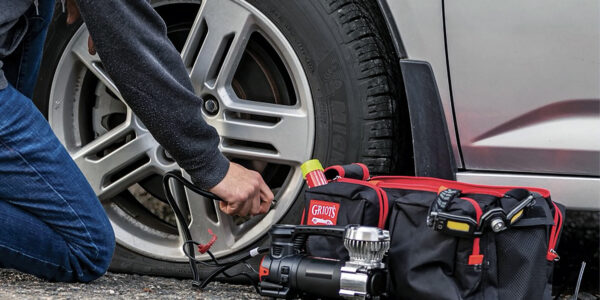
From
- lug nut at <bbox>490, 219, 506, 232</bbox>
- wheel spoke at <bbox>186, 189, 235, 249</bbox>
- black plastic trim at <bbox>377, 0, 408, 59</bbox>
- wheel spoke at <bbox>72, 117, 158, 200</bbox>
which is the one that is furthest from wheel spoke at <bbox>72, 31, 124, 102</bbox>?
lug nut at <bbox>490, 219, 506, 232</bbox>

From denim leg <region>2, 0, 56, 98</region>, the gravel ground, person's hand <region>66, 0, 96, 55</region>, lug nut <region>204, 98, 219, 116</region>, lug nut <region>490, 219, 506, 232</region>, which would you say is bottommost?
the gravel ground

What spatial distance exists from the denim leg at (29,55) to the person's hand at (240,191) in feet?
2.10

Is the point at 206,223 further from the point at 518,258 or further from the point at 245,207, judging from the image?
the point at 518,258

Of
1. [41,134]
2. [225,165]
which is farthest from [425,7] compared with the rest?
[41,134]

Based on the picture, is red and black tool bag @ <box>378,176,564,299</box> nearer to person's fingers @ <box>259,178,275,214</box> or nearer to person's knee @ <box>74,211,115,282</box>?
person's fingers @ <box>259,178,275,214</box>

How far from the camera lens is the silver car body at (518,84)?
1.87m

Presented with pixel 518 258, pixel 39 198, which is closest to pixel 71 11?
pixel 39 198

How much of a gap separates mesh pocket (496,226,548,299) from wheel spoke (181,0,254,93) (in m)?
0.92

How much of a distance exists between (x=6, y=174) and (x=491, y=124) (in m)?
1.26

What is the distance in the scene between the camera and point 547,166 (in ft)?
6.41

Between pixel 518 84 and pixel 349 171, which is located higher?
pixel 518 84

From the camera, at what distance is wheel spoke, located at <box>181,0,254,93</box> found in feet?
6.87

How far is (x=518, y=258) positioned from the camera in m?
1.60

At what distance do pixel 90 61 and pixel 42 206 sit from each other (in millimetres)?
524
